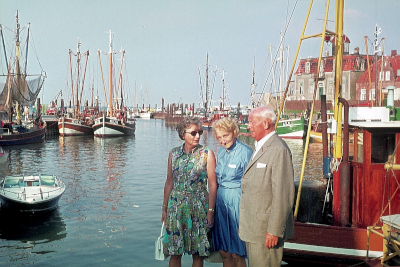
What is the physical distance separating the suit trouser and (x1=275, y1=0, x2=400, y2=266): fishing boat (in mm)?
3053

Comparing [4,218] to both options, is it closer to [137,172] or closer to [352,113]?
[352,113]

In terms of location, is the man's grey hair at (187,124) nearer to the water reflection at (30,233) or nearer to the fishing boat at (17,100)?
the water reflection at (30,233)

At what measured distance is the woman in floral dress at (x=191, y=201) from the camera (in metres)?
5.42

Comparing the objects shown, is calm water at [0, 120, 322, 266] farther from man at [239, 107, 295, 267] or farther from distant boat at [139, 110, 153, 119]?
distant boat at [139, 110, 153, 119]

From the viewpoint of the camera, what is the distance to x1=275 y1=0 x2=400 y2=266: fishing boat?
7.50 m

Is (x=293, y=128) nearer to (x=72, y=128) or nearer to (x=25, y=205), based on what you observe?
(x=72, y=128)

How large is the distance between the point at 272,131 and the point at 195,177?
4.19ft

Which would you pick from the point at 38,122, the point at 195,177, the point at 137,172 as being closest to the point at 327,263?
the point at 195,177

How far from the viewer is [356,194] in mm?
7863

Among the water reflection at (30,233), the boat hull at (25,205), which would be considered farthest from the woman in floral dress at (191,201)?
the boat hull at (25,205)

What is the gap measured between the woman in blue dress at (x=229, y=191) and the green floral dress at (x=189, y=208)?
0.56ft

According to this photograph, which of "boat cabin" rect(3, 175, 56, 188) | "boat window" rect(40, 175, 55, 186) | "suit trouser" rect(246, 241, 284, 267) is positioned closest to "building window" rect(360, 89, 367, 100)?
"boat window" rect(40, 175, 55, 186)

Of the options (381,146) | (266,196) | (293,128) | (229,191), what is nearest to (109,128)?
(293,128)

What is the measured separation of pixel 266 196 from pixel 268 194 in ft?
0.09
